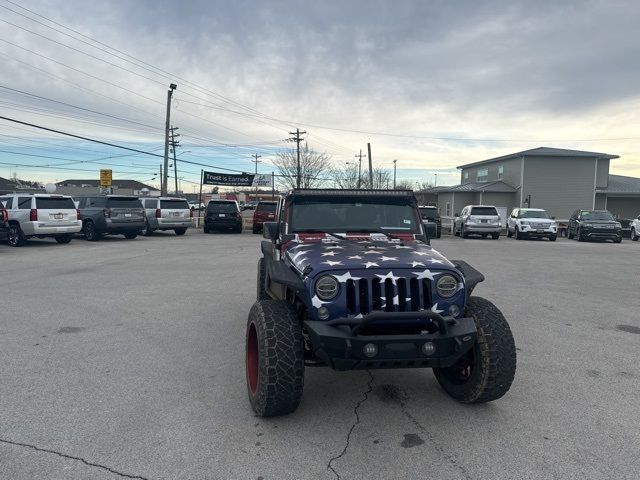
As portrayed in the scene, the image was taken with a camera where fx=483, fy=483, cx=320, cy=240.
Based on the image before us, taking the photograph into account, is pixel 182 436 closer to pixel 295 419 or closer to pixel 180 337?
pixel 295 419

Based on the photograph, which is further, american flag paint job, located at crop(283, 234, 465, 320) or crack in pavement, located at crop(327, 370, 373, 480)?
american flag paint job, located at crop(283, 234, 465, 320)

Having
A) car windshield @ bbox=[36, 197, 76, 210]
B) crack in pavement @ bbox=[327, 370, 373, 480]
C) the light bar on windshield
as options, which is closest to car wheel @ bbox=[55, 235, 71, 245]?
car windshield @ bbox=[36, 197, 76, 210]

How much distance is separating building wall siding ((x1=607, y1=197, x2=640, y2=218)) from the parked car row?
118 ft

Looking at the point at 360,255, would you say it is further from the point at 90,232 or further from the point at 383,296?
the point at 90,232

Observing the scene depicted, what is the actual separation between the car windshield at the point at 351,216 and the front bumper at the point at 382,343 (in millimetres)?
1770

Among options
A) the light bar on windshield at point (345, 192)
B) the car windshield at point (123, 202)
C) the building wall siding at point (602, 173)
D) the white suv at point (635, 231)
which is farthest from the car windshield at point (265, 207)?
the building wall siding at point (602, 173)

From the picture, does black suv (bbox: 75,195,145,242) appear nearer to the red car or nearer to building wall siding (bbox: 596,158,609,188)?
the red car

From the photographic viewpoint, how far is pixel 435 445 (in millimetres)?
3332

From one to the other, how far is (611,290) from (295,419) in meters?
8.21

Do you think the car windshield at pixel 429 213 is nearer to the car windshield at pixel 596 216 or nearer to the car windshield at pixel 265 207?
the car windshield at pixel 265 207

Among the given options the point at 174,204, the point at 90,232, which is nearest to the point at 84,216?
the point at 90,232

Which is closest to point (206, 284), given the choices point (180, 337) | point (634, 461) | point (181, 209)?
point (180, 337)

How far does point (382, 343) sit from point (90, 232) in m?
18.2

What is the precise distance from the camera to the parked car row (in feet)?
51.7
